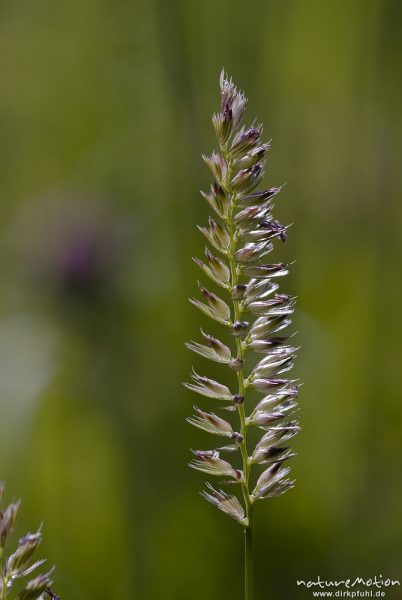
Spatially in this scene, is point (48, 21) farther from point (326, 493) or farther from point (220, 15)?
point (326, 493)

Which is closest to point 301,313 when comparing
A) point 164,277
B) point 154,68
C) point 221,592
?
point 164,277

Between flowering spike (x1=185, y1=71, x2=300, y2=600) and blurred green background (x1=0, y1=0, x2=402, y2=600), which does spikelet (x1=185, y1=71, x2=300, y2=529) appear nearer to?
flowering spike (x1=185, y1=71, x2=300, y2=600)

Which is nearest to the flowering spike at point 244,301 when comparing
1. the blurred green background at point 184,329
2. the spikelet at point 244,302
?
the spikelet at point 244,302

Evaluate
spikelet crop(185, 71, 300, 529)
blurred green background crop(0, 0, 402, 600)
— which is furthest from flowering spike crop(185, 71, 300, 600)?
blurred green background crop(0, 0, 402, 600)

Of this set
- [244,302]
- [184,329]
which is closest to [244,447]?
[244,302]

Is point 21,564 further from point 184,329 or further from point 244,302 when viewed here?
point 184,329
